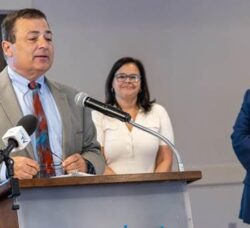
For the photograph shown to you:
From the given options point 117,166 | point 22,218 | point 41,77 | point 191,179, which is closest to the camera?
point 22,218

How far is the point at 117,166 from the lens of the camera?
3.49 m

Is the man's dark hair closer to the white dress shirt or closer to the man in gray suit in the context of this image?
the man in gray suit

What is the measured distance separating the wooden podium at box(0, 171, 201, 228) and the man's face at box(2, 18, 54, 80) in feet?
2.48

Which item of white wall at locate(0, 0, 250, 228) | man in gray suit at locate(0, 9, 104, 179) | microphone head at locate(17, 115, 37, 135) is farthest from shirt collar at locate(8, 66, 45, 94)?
white wall at locate(0, 0, 250, 228)

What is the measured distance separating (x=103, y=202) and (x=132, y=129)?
1.67 meters

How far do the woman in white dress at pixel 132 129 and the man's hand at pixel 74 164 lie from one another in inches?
46.2

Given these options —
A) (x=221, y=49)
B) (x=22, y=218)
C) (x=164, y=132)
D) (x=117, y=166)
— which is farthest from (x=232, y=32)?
(x=22, y=218)

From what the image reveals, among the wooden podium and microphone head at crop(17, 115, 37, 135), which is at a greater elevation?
microphone head at crop(17, 115, 37, 135)

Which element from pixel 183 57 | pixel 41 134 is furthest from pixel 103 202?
pixel 183 57

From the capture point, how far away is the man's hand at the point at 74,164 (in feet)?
7.19

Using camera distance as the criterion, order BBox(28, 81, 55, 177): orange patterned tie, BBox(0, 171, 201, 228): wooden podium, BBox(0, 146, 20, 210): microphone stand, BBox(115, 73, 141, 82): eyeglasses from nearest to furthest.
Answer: BBox(0, 146, 20, 210): microphone stand → BBox(0, 171, 201, 228): wooden podium → BBox(28, 81, 55, 177): orange patterned tie → BBox(115, 73, 141, 82): eyeglasses

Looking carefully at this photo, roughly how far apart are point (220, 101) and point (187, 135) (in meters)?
0.38

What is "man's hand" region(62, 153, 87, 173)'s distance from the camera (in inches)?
86.3

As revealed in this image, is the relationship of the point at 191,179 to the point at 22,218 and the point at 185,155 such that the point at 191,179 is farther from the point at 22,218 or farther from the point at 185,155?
the point at 185,155
